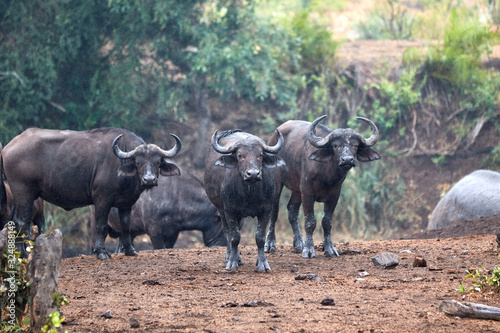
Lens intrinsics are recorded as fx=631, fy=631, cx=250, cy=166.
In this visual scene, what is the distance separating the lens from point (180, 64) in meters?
19.3

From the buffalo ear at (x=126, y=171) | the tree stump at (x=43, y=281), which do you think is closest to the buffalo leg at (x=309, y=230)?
the buffalo ear at (x=126, y=171)

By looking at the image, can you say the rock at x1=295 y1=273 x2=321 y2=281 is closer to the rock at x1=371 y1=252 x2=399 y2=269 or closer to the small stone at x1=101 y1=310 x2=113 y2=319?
the rock at x1=371 y1=252 x2=399 y2=269

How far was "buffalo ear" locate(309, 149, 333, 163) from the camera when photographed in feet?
30.3

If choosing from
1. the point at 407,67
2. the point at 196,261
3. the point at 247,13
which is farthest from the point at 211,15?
the point at 196,261

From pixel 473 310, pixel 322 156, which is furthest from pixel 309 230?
pixel 473 310

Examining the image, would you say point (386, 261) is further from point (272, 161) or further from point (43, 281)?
point (43, 281)

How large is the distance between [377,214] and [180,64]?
7480mm

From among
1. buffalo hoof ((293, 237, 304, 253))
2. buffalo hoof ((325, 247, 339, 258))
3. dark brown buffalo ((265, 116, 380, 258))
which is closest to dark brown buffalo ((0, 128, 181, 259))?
dark brown buffalo ((265, 116, 380, 258))

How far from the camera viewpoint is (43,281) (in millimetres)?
4707

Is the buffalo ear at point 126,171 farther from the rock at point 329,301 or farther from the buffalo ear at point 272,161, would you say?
the rock at point 329,301

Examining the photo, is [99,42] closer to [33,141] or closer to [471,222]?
[33,141]

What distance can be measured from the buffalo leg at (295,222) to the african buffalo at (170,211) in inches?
118

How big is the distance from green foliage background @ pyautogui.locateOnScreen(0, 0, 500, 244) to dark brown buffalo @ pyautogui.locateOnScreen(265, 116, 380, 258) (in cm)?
726

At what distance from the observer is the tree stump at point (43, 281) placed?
15.4ft
